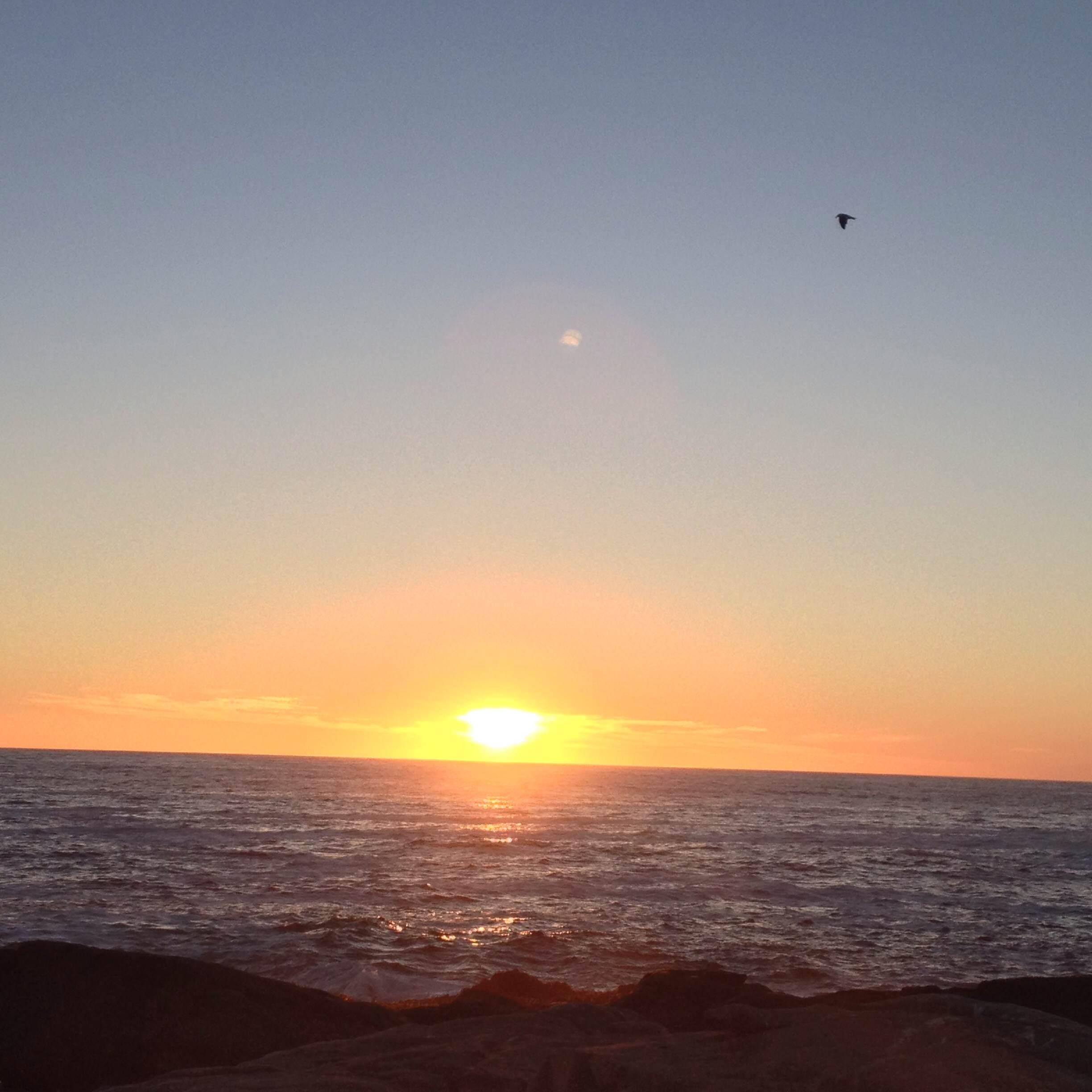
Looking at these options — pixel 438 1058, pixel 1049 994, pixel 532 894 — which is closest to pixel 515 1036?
pixel 438 1058

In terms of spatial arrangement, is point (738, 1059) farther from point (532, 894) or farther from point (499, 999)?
point (532, 894)

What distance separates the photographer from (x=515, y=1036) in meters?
11.5

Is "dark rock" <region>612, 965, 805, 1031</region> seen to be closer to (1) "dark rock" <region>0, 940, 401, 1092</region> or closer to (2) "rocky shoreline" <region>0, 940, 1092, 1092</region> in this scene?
(2) "rocky shoreline" <region>0, 940, 1092, 1092</region>

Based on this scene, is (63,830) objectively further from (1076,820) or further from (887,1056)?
(1076,820)

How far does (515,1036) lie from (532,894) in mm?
22959

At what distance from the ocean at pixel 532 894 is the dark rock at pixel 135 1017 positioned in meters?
5.95

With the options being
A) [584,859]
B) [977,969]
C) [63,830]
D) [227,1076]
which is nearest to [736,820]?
[584,859]

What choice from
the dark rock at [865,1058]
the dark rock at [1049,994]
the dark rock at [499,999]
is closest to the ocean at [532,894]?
the dark rock at [499,999]

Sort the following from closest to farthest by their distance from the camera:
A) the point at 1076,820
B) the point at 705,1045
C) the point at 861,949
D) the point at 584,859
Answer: the point at 705,1045 → the point at 861,949 → the point at 584,859 → the point at 1076,820

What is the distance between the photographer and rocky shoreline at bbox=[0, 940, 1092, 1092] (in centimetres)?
949

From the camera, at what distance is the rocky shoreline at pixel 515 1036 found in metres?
9.49

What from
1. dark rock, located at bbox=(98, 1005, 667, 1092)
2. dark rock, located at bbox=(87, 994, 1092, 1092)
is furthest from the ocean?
dark rock, located at bbox=(87, 994, 1092, 1092)

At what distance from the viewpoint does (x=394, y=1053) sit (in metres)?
10.9

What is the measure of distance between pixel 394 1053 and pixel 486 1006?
12.7 feet
